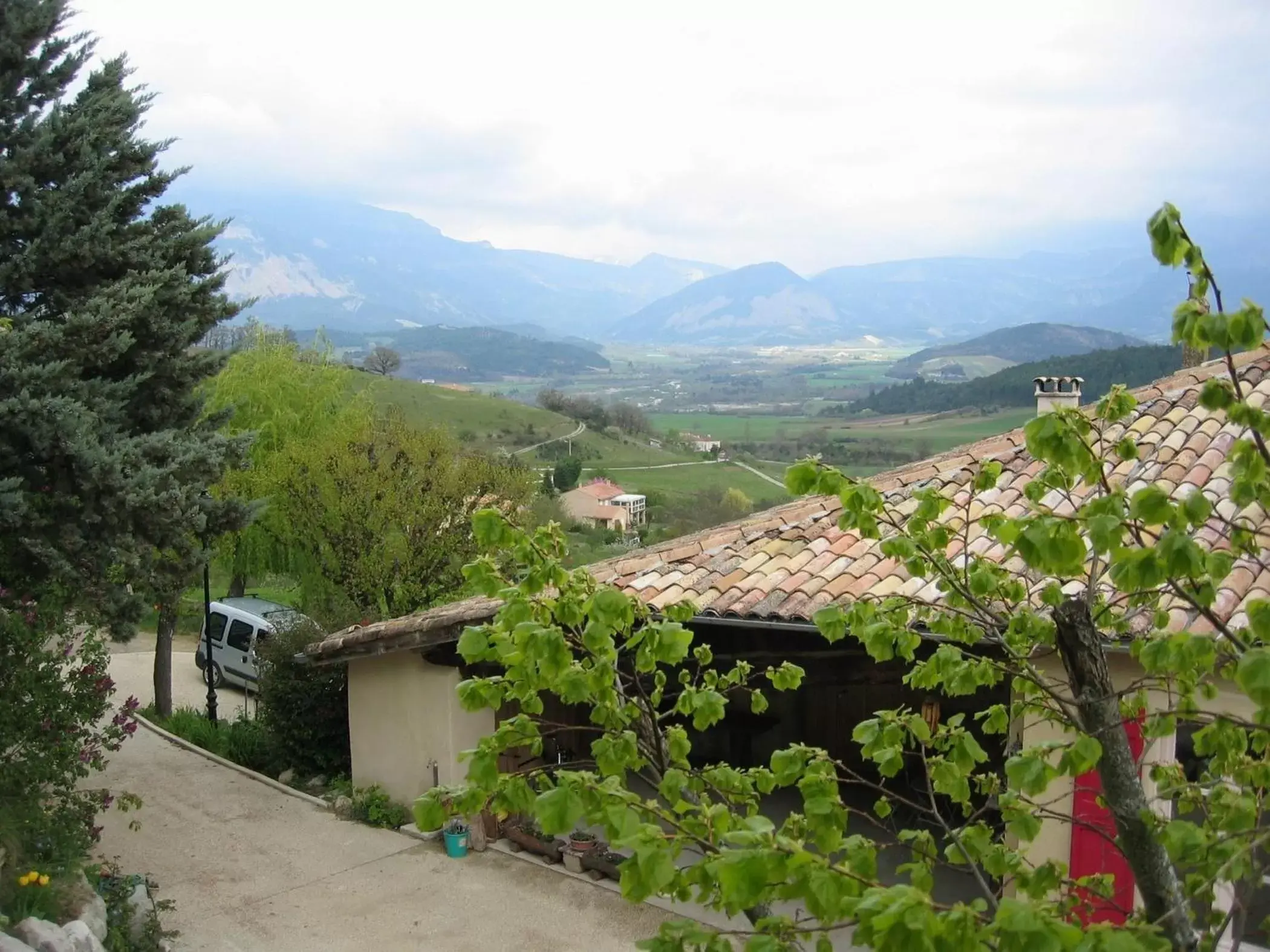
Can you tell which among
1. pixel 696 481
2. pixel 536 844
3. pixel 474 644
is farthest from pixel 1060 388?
pixel 696 481

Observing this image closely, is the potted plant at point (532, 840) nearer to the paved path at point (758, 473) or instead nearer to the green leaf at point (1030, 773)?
the green leaf at point (1030, 773)

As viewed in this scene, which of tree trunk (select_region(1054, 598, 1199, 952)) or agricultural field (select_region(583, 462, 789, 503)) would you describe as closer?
tree trunk (select_region(1054, 598, 1199, 952))

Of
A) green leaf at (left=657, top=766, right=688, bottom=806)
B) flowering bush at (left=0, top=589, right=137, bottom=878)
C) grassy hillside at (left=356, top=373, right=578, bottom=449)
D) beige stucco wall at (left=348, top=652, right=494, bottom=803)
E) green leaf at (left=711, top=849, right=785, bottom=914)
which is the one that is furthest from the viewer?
grassy hillside at (left=356, top=373, right=578, bottom=449)

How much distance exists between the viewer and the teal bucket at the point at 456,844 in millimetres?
10414

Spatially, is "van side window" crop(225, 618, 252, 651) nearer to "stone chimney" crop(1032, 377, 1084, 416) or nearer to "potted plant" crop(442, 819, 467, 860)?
"potted plant" crop(442, 819, 467, 860)

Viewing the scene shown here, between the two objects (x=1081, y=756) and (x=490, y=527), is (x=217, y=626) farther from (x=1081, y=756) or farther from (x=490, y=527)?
(x=1081, y=756)

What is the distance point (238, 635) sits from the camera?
59.9ft

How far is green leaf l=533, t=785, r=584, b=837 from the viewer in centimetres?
291

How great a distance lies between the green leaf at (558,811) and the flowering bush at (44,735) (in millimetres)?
6546

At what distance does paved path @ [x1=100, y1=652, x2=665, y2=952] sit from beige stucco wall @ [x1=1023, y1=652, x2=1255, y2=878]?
11.3 feet

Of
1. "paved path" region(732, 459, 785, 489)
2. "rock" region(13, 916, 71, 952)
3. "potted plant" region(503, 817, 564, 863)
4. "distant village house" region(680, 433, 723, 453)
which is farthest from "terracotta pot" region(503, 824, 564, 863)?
"distant village house" region(680, 433, 723, 453)

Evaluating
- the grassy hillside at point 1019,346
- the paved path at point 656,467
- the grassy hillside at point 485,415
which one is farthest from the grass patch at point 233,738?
the grassy hillside at point 1019,346

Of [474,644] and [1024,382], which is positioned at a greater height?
[1024,382]

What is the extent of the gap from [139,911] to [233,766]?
16.8ft
